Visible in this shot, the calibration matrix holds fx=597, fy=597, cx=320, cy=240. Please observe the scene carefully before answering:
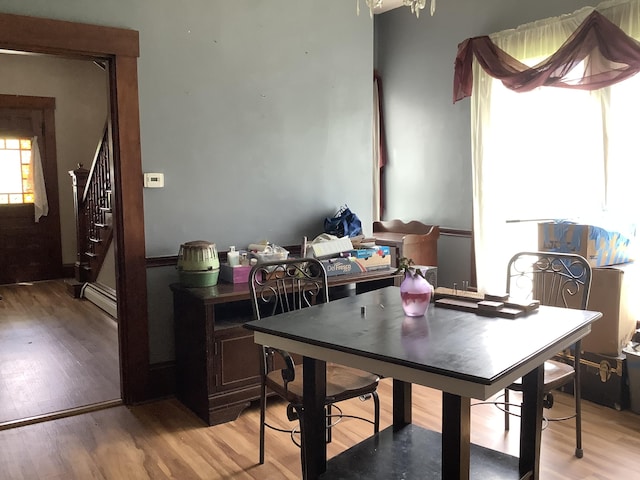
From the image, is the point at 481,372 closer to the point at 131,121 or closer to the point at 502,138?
the point at 131,121

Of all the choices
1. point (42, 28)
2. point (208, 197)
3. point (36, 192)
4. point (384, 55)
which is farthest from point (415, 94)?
point (36, 192)

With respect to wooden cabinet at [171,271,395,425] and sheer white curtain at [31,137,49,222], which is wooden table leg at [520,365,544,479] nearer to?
wooden cabinet at [171,271,395,425]

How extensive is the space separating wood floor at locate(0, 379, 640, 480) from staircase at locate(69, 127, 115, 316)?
2.73m

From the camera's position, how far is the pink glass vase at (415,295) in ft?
7.33

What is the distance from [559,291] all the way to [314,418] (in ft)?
5.15

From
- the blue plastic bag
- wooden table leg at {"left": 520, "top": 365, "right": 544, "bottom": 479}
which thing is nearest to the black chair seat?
wooden table leg at {"left": 520, "top": 365, "right": 544, "bottom": 479}

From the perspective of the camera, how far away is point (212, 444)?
2.96 metres

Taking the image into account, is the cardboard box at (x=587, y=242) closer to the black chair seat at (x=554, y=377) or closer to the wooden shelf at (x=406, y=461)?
the black chair seat at (x=554, y=377)

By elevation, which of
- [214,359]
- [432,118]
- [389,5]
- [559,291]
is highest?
[389,5]

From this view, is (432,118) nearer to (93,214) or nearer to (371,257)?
(371,257)

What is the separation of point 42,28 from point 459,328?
2576 millimetres

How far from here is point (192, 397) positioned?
3350 mm

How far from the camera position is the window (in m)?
7.26

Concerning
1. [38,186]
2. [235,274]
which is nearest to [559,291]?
[235,274]
